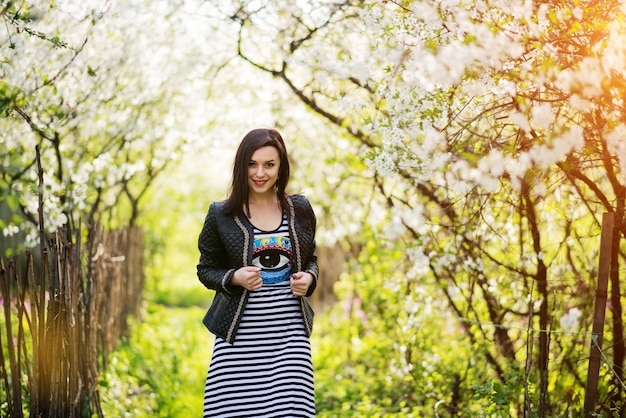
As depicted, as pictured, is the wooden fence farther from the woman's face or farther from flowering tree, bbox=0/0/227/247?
the woman's face

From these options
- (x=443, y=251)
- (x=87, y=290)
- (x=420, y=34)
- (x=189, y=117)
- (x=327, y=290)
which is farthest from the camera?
(x=327, y=290)

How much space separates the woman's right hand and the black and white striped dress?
4.6 inches

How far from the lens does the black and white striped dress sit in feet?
9.57

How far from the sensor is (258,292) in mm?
3006

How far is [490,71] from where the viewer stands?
291cm

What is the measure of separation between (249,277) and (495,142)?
4.03ft

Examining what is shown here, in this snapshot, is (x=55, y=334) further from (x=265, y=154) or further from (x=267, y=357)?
(x=265, y=154)

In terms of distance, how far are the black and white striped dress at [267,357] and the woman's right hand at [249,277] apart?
0.12 meters

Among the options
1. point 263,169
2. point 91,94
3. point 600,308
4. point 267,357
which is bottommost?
point 267,357

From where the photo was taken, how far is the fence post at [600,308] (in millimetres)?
3076

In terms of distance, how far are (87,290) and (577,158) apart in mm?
2760

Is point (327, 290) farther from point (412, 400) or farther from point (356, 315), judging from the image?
point (412, 400)

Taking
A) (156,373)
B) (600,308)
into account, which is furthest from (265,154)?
(156,373)

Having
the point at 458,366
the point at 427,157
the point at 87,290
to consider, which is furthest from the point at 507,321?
the point at 87,290
